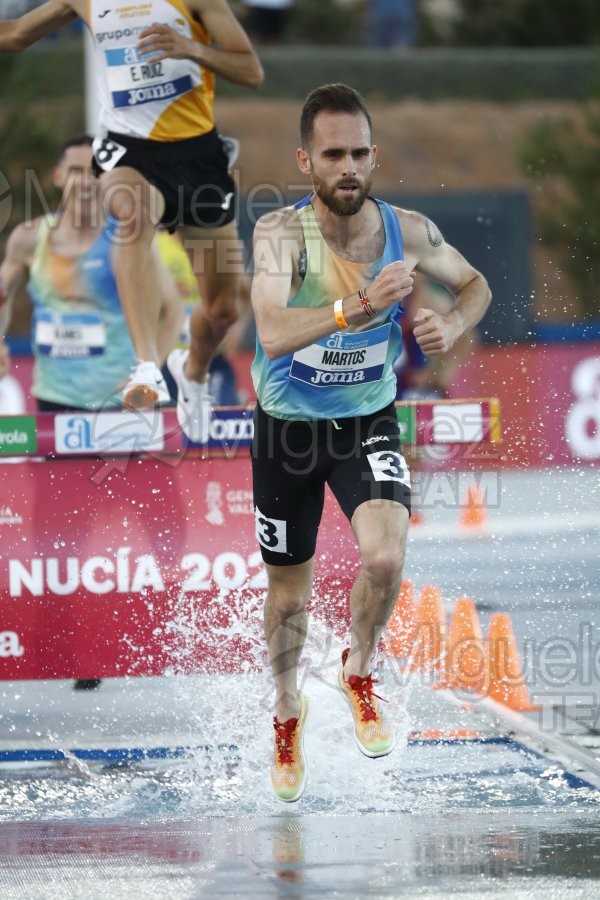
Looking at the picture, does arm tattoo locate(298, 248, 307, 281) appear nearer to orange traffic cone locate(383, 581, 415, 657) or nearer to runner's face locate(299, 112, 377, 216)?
runner's face locate(299, 112, 377, 216)

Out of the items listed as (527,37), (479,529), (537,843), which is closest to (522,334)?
(479,529)

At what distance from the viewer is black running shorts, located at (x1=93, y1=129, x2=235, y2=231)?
7195 millimetres

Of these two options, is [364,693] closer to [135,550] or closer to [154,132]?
[135,550]

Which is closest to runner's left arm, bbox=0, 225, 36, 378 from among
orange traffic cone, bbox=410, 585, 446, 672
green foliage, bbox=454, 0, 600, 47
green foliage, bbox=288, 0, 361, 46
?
orange traffic cone, bbox=410, 585, 446, 672

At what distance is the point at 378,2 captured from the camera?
2188cm

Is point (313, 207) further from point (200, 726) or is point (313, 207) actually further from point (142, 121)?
point (200, 726)

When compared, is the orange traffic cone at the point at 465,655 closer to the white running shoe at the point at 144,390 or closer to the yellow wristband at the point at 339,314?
the white running shoe at the point at 144,390

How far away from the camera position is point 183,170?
23.8 feet

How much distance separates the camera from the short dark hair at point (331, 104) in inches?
212

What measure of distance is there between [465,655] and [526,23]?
791 inches

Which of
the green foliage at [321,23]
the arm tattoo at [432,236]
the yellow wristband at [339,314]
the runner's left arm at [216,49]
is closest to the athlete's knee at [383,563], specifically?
the yellow wristband at [339,314]

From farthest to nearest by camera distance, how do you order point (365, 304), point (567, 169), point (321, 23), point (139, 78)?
1. point (321, 23)
2. point (567, 169)
3. point (139, 78)
4. point (365, 304)

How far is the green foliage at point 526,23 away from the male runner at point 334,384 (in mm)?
19970


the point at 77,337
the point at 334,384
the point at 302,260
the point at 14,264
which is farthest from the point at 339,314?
the point at 14,264
